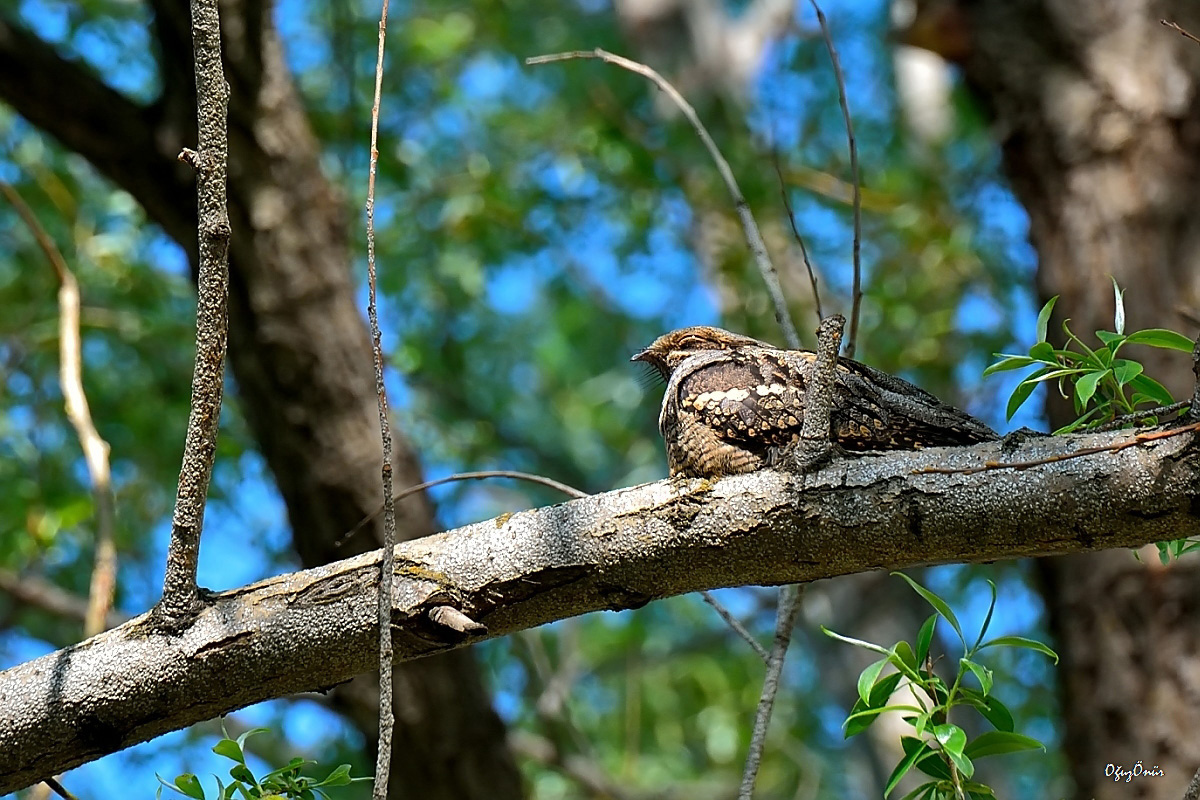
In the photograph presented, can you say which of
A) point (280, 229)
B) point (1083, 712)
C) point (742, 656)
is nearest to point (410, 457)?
point (280, 229)

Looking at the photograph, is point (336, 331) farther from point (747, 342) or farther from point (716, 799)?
point (716, 799)

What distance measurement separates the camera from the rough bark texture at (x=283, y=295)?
431cm

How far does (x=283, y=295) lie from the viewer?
4344 mm

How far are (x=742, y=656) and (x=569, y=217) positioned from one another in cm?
472

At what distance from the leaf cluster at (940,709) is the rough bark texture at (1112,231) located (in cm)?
263

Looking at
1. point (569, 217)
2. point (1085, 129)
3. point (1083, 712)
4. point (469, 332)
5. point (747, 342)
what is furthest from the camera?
point (469, 332)

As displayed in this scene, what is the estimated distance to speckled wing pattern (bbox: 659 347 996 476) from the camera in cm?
267

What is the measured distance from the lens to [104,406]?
6773 millimetres

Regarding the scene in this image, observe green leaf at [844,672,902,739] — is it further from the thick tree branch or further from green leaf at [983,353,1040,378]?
green leaf at [983,353,1040,378]

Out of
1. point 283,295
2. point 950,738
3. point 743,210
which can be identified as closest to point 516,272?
point 283,295

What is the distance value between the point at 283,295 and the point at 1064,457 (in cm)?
318

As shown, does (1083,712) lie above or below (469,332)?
below

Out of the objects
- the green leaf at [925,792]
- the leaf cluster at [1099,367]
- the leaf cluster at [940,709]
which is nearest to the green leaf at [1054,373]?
the leaf cluster at [1099,367]

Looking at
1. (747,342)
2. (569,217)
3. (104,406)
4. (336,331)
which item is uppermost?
(569,217)
